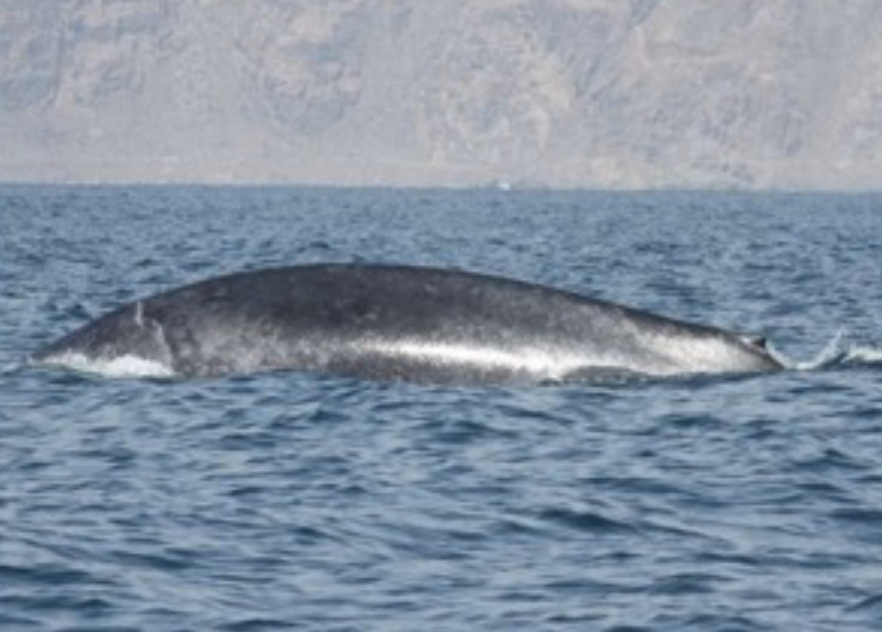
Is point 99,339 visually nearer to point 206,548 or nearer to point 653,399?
point 653,399

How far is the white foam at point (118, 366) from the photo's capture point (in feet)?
81.6

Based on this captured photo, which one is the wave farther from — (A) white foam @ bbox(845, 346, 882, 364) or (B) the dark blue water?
(B) the dark blue water

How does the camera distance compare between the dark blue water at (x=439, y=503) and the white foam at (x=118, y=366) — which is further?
the white foam at (x=118, y=366)

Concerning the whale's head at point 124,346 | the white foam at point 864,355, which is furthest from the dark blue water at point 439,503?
the whale's head at point 124,346

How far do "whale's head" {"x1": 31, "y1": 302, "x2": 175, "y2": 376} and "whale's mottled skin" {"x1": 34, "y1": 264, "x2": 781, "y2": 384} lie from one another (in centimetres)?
2

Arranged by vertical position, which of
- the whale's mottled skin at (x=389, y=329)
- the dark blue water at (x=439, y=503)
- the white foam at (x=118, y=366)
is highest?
the whale's mottled skin at (x=389, y=329)

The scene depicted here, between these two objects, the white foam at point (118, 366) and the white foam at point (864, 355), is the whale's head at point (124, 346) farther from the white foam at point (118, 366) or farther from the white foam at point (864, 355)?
the white foam at point (864, 355)

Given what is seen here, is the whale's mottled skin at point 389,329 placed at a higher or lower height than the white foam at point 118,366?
higher

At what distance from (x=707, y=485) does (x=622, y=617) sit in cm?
509

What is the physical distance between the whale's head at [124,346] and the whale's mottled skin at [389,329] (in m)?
0.02

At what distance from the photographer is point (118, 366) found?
987 inches

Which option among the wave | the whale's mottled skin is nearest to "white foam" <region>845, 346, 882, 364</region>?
the wave

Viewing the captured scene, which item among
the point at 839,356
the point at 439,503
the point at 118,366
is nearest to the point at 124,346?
the point at 118,366

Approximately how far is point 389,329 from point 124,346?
290 centimetres
